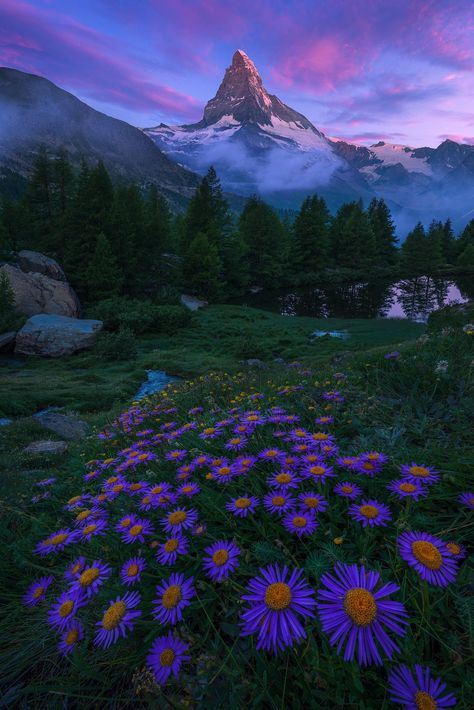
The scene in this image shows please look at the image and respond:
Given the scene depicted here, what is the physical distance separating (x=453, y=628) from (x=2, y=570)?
2.28 metres

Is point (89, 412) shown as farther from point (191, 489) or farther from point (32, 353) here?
point (32, 353)

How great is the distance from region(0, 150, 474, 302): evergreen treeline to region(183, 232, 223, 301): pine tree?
11 cm

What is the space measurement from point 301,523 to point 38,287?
94.0 ft

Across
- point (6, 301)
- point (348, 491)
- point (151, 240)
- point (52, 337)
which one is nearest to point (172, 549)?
point (348, 491)

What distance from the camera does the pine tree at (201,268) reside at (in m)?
38.4

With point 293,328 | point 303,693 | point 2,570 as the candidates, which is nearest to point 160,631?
point 303,693

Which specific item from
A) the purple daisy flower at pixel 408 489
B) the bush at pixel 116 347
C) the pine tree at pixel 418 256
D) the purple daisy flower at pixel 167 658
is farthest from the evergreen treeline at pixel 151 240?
the purple daisy flower at pixel 167 658

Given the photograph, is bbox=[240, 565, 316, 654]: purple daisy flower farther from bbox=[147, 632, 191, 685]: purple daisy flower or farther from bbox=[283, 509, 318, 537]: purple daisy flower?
bbox=[283, 509, 318, 537]: purple daisy flower

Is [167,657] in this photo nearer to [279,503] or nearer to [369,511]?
[279,503]

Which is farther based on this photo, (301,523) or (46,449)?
(46,449)

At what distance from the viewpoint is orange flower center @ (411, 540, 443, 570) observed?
3.36 ft

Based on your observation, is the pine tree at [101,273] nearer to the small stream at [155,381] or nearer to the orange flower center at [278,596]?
the small stream at [155,381]

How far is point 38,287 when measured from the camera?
25203 millimetres

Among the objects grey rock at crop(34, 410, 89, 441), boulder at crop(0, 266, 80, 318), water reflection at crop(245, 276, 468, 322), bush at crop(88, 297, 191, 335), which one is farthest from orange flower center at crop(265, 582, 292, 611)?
water reflection at crop(245, 276, 468, 322)
